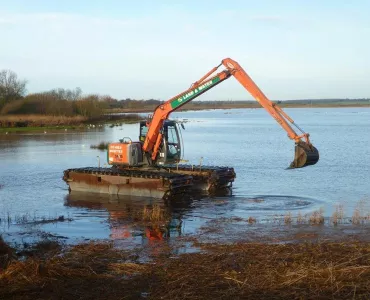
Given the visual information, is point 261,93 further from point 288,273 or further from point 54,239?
point 288,273

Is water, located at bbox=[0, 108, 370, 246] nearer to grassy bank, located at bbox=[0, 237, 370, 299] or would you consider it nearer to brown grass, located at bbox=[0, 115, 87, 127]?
grassy bank, located at bbox=[0, 237, 370, 299]

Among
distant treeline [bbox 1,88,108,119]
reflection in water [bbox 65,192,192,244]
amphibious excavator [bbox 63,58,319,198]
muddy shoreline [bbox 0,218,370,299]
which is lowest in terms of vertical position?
reflection in water [bbox 65,192,192,244]

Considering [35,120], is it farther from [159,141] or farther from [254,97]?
[254,97]

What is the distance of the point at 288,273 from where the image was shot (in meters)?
8.99

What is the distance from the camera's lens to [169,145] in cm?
2269

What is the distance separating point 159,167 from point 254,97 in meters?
5.51

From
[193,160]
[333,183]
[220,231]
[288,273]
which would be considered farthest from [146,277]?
[193,160]

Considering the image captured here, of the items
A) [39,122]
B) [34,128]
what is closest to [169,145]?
[34,128]

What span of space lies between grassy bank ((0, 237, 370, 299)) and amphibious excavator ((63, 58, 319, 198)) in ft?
29.6

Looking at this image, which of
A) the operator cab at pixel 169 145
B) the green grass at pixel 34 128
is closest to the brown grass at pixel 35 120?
the green grass at pixel 34 128

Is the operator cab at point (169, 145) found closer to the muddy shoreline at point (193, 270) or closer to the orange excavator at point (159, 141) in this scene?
the orange excavator at point (159, 141)

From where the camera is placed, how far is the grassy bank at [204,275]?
830 centimetres

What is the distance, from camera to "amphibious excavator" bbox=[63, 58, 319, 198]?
66.7 feet

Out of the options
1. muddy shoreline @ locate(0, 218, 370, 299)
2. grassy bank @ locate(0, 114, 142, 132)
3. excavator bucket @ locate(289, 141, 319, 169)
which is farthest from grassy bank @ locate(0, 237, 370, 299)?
grassy bank @ locate(0, 114, 142, 132)
